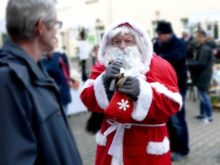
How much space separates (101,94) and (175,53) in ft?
8.07

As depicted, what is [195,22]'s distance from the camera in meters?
15.2

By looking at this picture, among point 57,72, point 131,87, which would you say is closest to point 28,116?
point 131,87

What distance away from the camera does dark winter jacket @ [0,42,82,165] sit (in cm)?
157

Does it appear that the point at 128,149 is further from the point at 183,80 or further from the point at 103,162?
the point at 183,80

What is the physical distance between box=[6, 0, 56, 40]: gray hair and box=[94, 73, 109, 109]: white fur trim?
1.18m

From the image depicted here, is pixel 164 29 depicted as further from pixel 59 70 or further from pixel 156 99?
pixel 156 99

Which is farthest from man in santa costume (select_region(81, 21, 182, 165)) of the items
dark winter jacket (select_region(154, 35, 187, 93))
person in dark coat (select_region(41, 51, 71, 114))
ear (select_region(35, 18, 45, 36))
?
person in dark coat (select_region(41, 51, 71, 114))

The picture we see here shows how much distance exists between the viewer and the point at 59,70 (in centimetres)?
640

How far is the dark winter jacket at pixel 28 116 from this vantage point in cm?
157

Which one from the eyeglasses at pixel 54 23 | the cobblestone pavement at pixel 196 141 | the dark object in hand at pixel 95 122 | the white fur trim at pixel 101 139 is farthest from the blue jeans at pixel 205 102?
the eyeglasses at pixel 54 23

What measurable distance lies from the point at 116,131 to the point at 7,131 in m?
1.39

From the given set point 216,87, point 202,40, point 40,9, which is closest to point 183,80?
point 202,40

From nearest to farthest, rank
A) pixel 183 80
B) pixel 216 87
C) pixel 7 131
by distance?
1. pixel 7 131
2. pixel 183 80
3. pixel 216 87

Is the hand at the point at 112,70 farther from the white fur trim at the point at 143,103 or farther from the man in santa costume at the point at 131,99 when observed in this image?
the white fur trim at the point at 143,103
